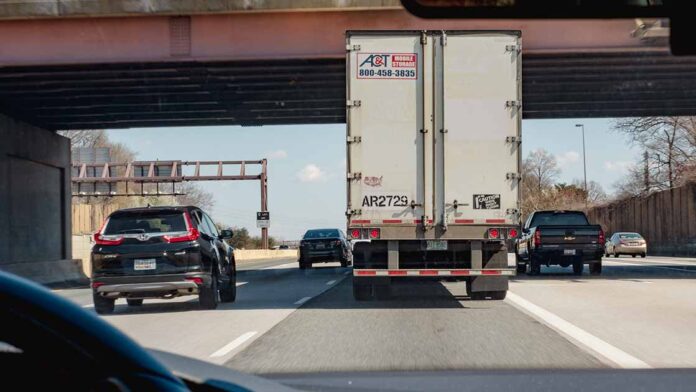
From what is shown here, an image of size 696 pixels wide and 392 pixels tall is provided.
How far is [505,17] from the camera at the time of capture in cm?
414

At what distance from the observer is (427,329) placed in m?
12.1

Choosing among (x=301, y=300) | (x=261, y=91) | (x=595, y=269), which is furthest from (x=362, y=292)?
(x=595, y=269)

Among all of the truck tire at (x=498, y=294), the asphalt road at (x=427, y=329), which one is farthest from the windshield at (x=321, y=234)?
the truck tire at (x=498, y=294)

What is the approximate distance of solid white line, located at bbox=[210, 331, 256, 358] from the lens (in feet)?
32.6

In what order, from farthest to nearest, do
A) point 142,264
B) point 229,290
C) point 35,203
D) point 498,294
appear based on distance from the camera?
1. point 35,203
2. point 229,290
3. point 498,294
4. point 142,264

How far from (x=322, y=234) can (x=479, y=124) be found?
Answer: 21.7 metres

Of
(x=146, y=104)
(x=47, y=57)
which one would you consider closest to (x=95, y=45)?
(x=47, y=57)

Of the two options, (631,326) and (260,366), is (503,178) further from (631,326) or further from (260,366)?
(260,366)

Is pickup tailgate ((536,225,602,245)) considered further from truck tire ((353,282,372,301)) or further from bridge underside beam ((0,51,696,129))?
truck tire ((353,282,372,301))

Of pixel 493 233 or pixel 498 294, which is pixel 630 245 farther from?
pixel 493 233

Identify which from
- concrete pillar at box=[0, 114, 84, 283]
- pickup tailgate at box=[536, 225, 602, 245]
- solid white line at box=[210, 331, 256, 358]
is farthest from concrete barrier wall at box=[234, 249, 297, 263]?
solid white line at box=[210, 331, 256, 358]

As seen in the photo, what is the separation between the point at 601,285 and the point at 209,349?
13.5 m

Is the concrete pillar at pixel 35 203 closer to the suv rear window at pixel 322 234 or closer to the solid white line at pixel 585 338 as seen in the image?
the suv rear window at pixel 322 234

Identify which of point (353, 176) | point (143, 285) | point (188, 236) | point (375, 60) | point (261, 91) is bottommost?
point (143, 285)
